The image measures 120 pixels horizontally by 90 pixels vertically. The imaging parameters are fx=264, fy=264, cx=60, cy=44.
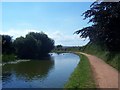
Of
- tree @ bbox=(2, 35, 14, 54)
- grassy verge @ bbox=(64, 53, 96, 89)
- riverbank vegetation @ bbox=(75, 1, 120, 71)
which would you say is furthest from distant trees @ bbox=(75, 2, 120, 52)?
tree @ bbox=(2, 35, 14, 54)

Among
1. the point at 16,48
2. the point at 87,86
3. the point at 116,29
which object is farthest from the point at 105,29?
the point at 16,48

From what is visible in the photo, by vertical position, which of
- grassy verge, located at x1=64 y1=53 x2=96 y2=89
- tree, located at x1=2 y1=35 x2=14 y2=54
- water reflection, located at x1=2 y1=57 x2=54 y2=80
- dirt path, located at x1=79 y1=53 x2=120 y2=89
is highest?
tree, located at x1=2 y1=35 x2=14 y2=54

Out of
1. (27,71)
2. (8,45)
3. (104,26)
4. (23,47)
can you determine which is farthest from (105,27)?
(23,47)

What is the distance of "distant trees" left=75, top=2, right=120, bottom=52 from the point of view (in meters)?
23.3

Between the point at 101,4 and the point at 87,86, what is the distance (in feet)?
41.1

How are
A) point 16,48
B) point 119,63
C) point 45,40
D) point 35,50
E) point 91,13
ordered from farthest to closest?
point 45,40 < point 35,50 < point 16,48 < point 91,13 < point 119,63

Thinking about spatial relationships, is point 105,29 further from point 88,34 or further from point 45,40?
point 45,40

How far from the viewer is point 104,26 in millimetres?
25125

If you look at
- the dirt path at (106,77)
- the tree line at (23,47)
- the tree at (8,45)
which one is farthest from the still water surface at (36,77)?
the tree line at (23,47)

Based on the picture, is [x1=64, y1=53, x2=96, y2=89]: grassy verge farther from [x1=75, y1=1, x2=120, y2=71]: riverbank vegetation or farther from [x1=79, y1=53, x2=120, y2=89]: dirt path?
[x1=75, y1=1, x2=120, y2=71]: riverbank vegetation

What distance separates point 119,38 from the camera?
2430 cm

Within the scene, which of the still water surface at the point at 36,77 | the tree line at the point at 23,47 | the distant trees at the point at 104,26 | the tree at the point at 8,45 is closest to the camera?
the still water surface at the point at 36,77

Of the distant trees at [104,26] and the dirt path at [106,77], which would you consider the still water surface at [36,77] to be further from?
the distant trees at [104,26]

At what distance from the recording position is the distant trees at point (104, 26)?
23344 millimetres
